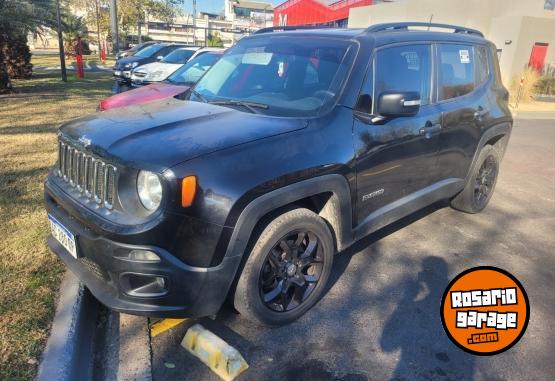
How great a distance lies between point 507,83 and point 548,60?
396 centimetres

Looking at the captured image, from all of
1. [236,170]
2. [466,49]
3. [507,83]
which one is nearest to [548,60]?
[507,83]

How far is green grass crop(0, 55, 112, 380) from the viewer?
8.64 ft

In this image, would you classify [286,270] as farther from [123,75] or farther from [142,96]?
[123,75]

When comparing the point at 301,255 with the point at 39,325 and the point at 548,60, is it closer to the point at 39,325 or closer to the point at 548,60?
the point at 39,325

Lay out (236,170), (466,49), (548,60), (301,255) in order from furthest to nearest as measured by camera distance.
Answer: (548,60) < (466,49) < (301,255) < (236,170)

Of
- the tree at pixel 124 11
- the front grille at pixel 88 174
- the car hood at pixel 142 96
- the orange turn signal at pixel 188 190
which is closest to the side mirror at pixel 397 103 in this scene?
the orange turn signal at pixel 188 190

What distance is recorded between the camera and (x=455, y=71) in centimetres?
430

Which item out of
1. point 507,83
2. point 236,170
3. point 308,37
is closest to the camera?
point 236,170

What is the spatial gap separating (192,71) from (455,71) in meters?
5.48

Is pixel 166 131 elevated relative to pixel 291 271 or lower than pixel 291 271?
elevated

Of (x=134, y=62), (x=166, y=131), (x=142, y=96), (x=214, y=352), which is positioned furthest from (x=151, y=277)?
(x=134, y=62)

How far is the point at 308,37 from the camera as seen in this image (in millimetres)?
3693

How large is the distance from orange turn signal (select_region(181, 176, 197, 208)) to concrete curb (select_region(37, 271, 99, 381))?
115cm

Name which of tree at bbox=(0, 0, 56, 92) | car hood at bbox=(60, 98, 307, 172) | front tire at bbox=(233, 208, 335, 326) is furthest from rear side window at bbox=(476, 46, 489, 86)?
tree at bbox=(0, 0, 56, 92)
